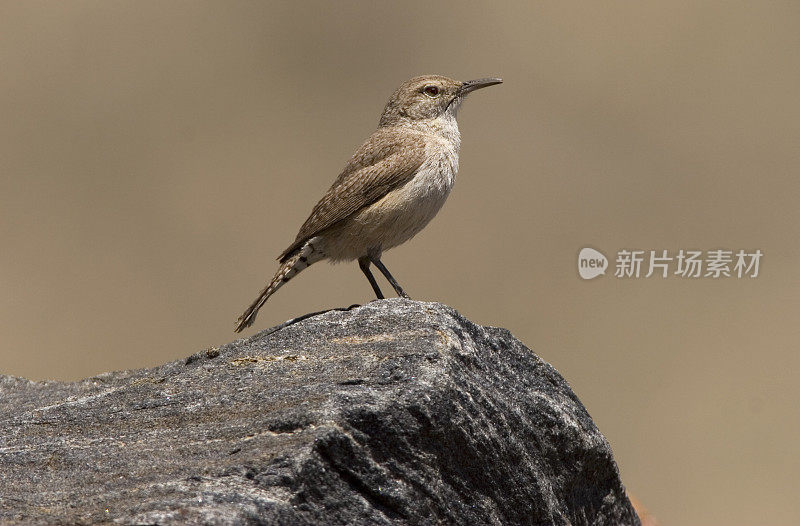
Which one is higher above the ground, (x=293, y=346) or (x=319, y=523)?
(x=293, y=346)

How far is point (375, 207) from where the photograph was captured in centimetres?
688

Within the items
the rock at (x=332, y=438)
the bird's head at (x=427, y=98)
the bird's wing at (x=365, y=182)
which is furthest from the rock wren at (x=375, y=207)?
the rock at (x=332, y=438)

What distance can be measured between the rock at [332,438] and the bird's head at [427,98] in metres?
3.31

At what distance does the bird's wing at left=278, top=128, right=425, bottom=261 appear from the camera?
22.6 ft

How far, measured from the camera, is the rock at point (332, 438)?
3.42 m

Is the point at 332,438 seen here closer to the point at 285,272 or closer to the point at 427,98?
the point at 285,272

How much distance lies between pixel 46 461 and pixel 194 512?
1.07 meters

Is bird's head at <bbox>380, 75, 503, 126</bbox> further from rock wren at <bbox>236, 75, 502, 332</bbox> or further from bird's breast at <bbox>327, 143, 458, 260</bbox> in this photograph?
bird's breast at <bbox>327, 143, 458, 260</bbox>

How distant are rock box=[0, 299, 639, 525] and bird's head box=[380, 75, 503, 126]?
131 inches

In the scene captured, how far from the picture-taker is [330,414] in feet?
12.1

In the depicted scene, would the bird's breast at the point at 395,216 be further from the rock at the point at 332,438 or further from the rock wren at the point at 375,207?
the rock at the point at 332,438

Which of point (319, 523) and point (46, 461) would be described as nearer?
point (319, 523)

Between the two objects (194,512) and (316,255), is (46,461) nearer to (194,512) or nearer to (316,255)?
(194,512)

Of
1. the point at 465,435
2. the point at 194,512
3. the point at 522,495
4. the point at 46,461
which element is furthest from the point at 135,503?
the point at 522,495
